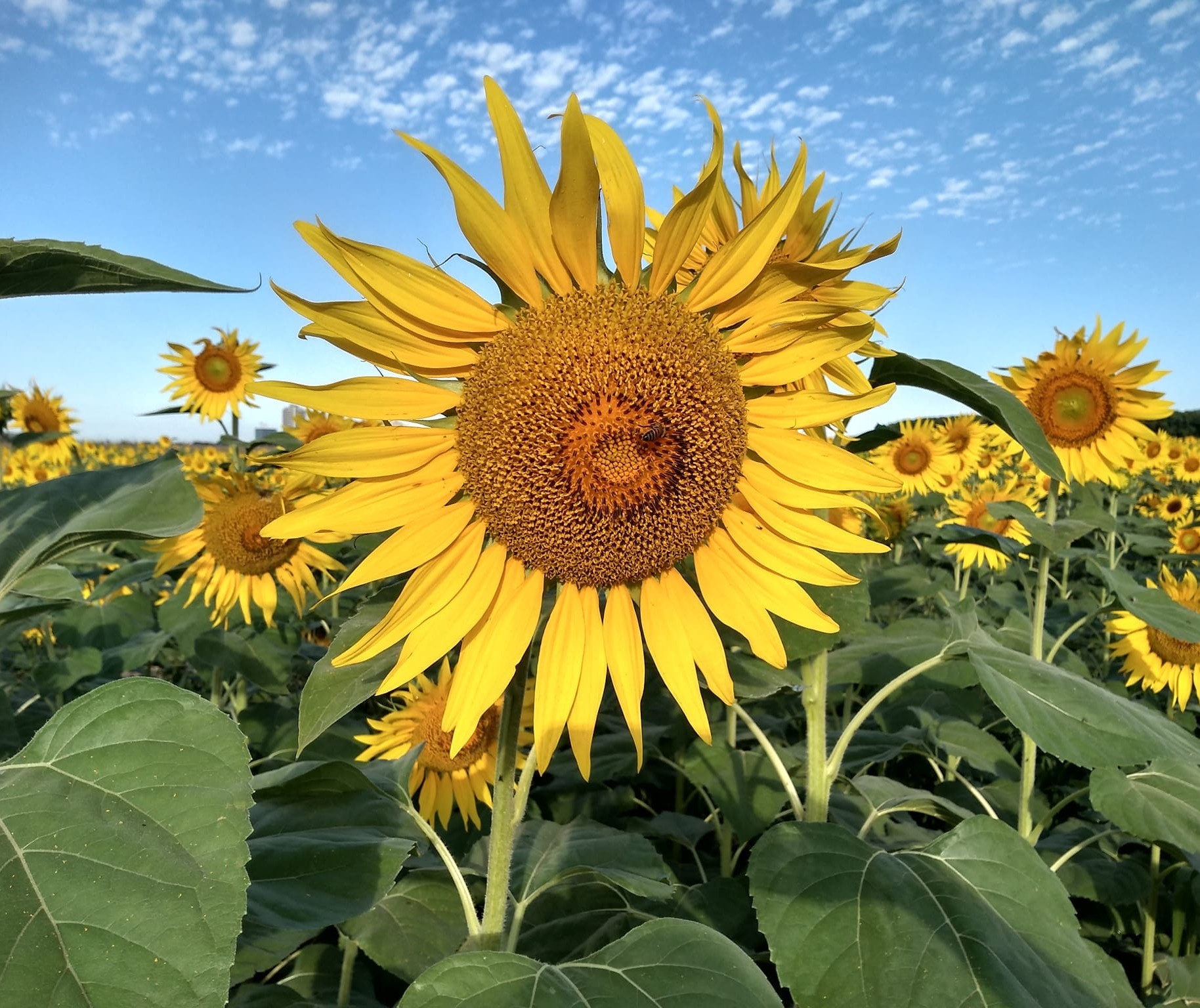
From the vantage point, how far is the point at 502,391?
147cm

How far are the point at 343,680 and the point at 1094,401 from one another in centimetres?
402

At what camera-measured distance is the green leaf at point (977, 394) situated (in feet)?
4.94

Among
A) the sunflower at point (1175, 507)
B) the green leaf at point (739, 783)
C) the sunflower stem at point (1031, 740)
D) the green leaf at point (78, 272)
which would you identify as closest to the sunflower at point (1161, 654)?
the sunflower stem at point (1031, 740)

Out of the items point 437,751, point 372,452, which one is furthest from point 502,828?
point 437,751

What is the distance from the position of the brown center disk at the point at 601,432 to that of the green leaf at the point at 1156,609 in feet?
5.23

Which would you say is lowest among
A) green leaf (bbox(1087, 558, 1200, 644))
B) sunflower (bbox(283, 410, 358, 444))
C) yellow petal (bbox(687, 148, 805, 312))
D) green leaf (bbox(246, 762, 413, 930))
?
green leaf (bbox(246, 762, 413, 930))

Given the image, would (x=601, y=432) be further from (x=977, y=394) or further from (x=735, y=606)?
(x=977, y=394)

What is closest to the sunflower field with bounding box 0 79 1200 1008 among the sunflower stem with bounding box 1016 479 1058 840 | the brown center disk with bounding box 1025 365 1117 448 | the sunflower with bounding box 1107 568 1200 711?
the sunflower stem with bounding box 1016 479 1058 840

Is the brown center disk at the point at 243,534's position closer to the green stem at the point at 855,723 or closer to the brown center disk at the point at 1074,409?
the green stem at the point at 855,723

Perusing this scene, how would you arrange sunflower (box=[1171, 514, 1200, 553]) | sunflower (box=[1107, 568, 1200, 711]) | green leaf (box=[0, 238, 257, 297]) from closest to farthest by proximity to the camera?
1. green leaf (box=[0, 238, 257, 297])
2. sunflower (box=[1107, 568, 1200, 711])
3. sunflower (box=[1171, 514, 1200, 553])

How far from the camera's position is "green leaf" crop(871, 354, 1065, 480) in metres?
1.51

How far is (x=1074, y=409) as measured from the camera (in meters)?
4.15

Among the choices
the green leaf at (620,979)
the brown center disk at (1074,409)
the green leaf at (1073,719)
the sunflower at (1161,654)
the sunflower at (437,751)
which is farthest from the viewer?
the sunflower at (1161,654)

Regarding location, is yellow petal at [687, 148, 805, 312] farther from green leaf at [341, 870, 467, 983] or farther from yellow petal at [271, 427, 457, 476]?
green leaf at [341, 870, 467, 983]
